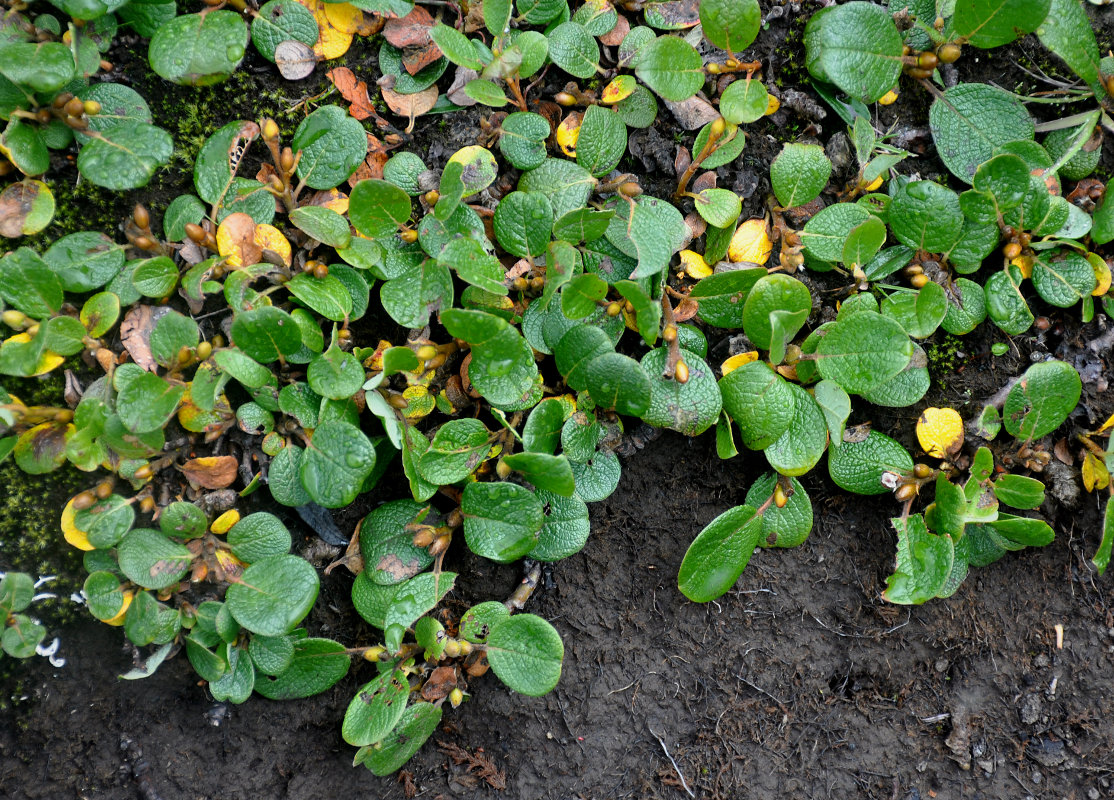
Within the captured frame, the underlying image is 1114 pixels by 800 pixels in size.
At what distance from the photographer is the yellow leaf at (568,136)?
5.98ft

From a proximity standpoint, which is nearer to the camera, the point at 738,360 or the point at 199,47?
the point at 199,47

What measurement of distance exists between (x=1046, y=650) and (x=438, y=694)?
163 cm

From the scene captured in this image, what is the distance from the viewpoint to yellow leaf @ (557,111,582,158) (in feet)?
5.98

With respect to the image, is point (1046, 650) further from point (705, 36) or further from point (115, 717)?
point (115, 717)

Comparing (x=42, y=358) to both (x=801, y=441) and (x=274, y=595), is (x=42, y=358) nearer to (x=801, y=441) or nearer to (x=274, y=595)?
(x=274, y=595)

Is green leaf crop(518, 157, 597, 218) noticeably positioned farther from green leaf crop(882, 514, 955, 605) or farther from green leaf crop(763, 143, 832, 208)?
green leaf crop(882, 514, 955, 605)

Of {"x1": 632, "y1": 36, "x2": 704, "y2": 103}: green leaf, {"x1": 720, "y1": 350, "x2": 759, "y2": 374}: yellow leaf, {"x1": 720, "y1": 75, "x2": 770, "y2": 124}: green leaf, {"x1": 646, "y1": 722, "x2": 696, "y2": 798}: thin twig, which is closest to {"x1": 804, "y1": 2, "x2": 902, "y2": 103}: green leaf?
{"x1": 720, "y1": 75, "x2": 770, "y2": 124}: green leaf

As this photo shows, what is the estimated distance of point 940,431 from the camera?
1817mm

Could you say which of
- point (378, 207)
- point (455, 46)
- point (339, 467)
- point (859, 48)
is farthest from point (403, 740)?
point (859, 48)

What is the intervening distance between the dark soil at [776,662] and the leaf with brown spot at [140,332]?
56cm

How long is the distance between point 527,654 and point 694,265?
1.07m

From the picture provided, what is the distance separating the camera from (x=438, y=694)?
171 cm

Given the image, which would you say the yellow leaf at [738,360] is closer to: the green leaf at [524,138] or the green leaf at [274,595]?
the green leaf at [524,138]

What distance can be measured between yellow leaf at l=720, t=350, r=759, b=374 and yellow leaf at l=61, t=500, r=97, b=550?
1566 millimetres
